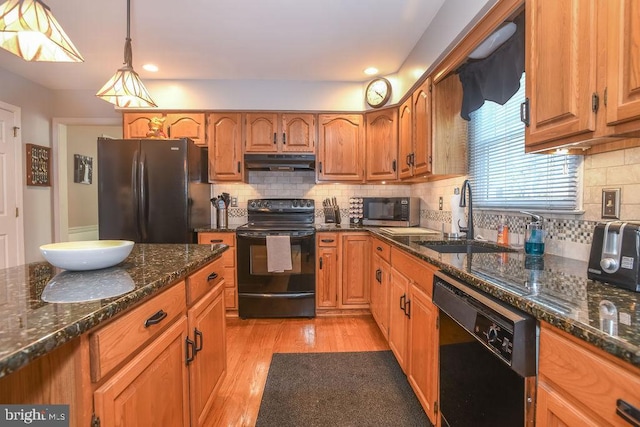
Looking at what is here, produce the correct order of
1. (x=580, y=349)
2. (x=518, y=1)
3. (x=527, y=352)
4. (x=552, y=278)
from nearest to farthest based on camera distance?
(x=580, y=349) < (x=527, y=352) < (x=552, y=278) < (x=518, y=1)

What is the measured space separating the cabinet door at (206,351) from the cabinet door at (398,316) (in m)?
1.09

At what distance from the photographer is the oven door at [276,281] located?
2.99m

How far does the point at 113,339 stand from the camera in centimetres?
80

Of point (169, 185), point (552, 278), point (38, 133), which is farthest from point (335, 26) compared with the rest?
point (38, 133)

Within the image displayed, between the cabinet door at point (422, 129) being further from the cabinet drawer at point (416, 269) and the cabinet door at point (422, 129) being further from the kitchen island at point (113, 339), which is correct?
the kitchen island at point (113, 339)

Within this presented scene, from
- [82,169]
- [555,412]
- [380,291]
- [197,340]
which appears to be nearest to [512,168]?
[380,291]

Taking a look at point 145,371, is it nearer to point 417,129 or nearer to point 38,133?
point 417,129

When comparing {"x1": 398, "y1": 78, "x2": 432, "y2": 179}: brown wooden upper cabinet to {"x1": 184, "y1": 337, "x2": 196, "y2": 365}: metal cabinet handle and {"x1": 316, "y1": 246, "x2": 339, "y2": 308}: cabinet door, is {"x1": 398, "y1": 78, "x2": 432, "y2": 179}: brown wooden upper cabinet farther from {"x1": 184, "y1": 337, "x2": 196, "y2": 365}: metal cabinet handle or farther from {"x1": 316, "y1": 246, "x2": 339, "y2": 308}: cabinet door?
{"x1": 184, "y1": 337, "x2": 196, "y2": 365}: metal cabinet handle

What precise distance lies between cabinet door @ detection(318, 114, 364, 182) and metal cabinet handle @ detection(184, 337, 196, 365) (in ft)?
7.68

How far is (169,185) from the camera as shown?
9.33ft

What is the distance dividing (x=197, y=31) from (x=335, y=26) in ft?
3.55

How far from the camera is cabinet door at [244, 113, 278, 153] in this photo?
10.9 ft

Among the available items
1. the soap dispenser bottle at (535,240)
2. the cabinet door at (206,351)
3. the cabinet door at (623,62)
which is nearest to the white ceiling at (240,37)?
the cabinet door at (623,62)

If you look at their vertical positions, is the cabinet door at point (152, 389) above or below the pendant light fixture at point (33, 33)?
below
